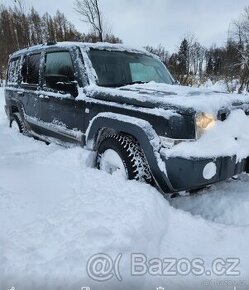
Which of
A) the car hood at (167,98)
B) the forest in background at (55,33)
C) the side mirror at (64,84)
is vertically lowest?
the car hood at (167,98)

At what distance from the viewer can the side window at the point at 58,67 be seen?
13.7 feet

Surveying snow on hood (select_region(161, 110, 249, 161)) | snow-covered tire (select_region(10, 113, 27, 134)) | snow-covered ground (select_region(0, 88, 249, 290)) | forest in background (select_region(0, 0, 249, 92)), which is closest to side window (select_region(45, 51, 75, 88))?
snow-covered ground (select_region(0, 88, 249, 290))

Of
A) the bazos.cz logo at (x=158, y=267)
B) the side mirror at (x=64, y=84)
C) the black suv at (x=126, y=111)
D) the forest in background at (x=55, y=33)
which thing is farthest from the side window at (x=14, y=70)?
the forest in background at (x=55, y=33)

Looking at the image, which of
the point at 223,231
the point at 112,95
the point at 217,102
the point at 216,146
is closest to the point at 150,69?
the point at 112,95

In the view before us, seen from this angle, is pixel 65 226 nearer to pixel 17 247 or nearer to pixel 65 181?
pixel 17 247

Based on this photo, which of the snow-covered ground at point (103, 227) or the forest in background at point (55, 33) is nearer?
the snow-covered ground at point (103, 227)

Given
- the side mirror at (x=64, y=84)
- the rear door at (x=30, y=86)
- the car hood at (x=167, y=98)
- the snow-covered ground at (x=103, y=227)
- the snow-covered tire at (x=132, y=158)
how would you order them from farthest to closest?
the rear door at (x=30, y=86), the side mirror at (x=64, y=84), the snow-covered tire at (x=132, y=158), the car hood at (x=167, y=98), the snow-covered ground at (x=103, y=227)

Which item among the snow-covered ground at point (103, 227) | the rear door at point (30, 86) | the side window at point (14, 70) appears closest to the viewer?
the snow-covered ground at point (103, 227)

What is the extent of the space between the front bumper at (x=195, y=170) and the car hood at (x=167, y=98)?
17.8 inches

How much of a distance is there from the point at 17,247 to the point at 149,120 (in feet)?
5.24

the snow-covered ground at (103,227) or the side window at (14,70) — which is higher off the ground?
the side window at (14,70)

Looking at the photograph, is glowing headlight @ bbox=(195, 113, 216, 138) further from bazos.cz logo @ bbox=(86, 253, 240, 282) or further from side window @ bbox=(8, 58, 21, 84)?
side window @ bbox=(8, 58, 21, 84)

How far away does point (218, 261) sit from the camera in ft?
8.09

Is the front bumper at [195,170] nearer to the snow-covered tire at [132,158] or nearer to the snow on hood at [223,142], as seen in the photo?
the snow on hood at [223,142]
